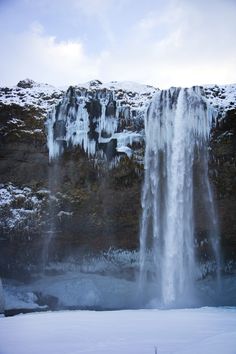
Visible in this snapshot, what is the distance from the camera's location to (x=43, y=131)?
22438mm

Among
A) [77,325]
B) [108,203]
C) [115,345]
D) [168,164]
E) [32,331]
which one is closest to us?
[115,345]

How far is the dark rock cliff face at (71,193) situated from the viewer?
22172 mm

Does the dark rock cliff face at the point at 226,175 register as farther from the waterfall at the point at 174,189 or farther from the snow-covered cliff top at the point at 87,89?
the snow-covered cliff top at the point at 87,89

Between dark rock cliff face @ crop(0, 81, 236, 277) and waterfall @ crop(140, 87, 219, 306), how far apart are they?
23.1 inches

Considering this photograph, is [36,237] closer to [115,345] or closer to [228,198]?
[228,198]

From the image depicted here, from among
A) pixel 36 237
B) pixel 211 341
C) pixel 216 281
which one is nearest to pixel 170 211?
pixel 216 281

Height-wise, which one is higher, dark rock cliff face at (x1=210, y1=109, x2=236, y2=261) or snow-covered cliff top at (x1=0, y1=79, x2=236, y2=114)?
snow-covered cliff top at (x1=0, y1=79, x2=236, y2=114)

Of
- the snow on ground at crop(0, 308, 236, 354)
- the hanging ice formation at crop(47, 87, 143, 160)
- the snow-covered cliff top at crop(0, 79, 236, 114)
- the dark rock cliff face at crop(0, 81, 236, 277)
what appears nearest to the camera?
the snow on ground at crop(0, 308, 236, 354)

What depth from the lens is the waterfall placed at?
21.1 meters

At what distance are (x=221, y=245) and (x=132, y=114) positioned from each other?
814 centimetres

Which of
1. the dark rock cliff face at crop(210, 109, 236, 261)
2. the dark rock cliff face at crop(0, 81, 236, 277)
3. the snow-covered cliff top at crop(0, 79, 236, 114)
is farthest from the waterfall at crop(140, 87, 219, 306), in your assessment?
the snow-covered cliff top at crop(0, 79, 236, 114)

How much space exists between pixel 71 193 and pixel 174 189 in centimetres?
538

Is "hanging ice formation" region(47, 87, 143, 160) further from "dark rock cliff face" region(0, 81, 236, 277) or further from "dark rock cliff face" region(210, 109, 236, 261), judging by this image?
"dark rock cliff face" region(210, 109, 236, 261)

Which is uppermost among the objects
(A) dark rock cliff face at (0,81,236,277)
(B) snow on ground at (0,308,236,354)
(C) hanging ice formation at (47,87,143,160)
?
(C) hanging ice formation at (47,87,143,160)
